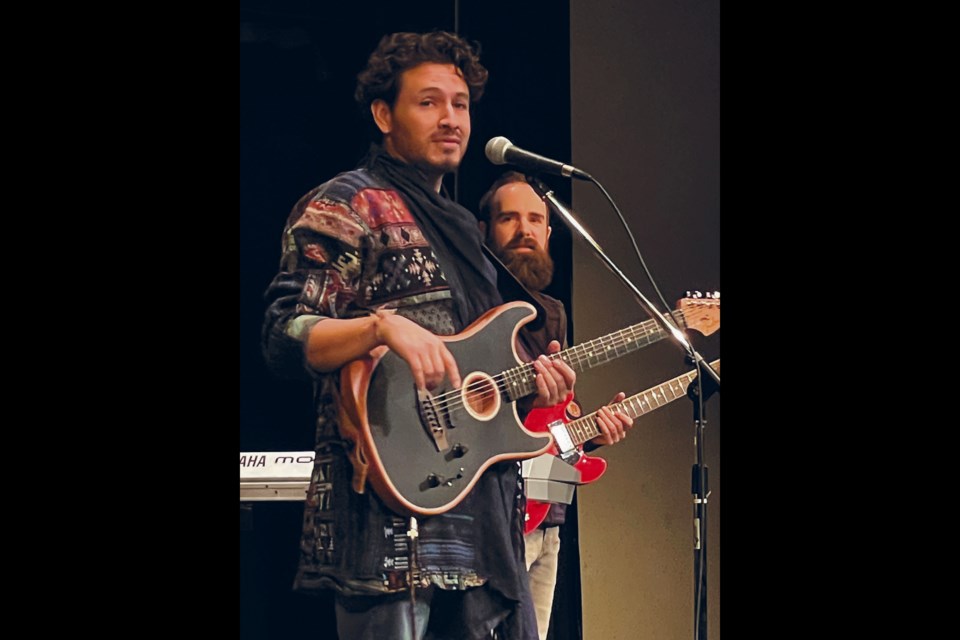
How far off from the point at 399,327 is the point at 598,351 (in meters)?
0.51

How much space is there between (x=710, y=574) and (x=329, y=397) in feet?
3.57

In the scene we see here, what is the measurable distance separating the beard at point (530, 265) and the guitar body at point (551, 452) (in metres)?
0.30

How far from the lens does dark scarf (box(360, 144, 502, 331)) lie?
3.09 m

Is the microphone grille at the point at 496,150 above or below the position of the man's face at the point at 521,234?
above

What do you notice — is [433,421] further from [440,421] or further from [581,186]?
[581,186]

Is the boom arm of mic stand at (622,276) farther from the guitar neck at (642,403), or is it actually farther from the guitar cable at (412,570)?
the guitar cable at (412,570)

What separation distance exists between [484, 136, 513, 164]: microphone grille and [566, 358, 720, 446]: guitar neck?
2.19 ft

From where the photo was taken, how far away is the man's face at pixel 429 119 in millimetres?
3092

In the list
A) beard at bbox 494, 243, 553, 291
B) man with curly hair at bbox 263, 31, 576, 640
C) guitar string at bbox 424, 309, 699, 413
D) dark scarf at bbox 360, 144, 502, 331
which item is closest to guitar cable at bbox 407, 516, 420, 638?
man with curly hair at bbox 263, 31, 576, 640

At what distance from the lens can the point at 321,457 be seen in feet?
9.98

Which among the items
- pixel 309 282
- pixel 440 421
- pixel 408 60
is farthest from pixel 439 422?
pixel 408 60

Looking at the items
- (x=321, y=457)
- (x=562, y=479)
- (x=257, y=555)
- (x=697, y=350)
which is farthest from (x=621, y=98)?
(x=257, y=555)

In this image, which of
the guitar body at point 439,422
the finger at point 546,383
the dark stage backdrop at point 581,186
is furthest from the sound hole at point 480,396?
the dark stage backdrop at point 581,186

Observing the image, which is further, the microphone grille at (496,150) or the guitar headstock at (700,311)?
the guitar headstock at (700,311)
